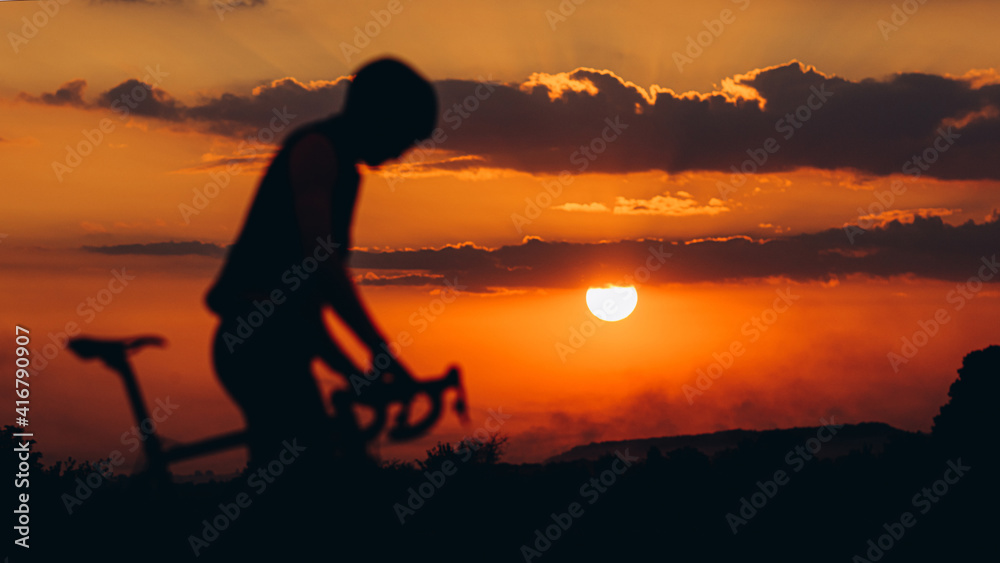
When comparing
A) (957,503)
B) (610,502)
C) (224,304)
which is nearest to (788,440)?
(957,503)

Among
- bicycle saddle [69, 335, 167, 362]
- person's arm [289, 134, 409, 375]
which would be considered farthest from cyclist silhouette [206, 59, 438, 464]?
bicycle saddle [69, 335, 167, 362]

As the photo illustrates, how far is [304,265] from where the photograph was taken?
7.49 ft

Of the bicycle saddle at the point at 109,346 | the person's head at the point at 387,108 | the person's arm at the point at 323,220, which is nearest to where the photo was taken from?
the person's arm at the point at 323,220

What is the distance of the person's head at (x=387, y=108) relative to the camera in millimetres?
2371

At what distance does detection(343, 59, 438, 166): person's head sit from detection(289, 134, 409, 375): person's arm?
14cm

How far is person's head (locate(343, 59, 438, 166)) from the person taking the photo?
2371 millimetres

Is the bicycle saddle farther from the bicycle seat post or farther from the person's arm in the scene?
the person's arm

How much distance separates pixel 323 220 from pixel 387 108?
397mm

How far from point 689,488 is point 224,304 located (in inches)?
259

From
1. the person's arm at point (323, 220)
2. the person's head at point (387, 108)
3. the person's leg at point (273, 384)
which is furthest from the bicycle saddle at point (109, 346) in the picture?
the person's head at point (387, 108)

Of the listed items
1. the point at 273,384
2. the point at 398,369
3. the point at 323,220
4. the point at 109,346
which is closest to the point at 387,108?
the point at 323,220

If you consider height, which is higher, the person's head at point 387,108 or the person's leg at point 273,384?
the person's head at point 387,108

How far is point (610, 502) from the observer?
23.4 ft

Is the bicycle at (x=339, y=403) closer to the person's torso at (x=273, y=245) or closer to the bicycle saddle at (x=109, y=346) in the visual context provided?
the bicycle saddle at (x=109, y=346)
